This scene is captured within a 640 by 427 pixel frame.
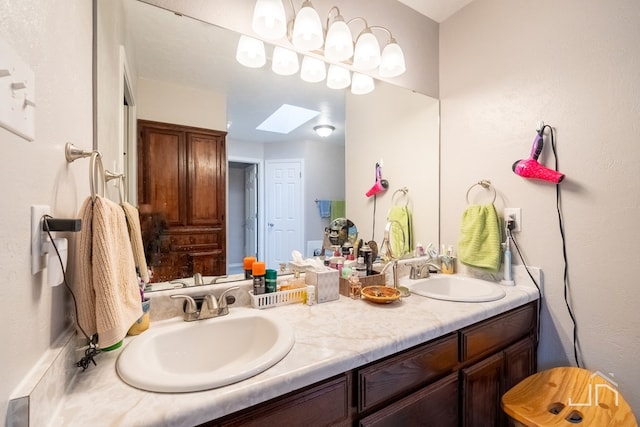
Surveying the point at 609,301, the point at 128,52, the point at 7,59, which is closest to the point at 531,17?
the point at 609,301

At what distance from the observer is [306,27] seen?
1225 mm

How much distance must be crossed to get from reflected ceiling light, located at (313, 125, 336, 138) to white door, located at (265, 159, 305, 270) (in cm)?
21

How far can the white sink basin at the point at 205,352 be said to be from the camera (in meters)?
0.64

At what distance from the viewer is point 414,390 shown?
0.95 meters

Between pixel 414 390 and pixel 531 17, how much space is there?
1.77m

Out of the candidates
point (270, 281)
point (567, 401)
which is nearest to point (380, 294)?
point (270, 281)

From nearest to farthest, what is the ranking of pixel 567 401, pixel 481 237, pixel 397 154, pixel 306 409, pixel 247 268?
1. pixel 306 409
2. pixel 567 401
3. pixel 247 268
4. pixel 481 237
5. pixel 397 154

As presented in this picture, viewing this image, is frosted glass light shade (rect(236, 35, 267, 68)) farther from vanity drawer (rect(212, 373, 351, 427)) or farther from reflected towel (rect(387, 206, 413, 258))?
vanity drawer (rect(212, 373, 351, 427))

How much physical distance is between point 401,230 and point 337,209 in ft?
1.52

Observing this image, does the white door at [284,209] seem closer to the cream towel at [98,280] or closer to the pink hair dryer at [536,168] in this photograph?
the cream towel at [98,280]

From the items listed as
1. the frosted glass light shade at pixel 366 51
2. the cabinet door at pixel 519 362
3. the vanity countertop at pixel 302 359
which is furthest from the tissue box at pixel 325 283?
the frosted glass light shade at pixel 366 51

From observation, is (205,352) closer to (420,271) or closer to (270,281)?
(270,281)

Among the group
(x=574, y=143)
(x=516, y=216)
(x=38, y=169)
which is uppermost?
(x=574, y=143)

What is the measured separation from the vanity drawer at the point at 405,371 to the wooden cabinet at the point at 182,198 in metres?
0.73
